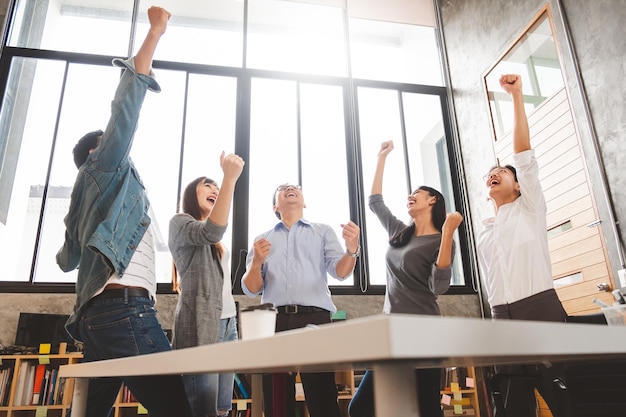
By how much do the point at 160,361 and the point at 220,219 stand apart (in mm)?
599

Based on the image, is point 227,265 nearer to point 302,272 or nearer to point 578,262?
point 302,272

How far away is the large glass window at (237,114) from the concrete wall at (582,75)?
1.64ft

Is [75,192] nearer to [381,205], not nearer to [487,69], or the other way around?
[381,205]

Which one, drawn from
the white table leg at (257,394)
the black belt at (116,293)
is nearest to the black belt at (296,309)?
the white table leg at (257,394)

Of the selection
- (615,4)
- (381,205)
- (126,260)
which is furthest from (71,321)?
(615,4)

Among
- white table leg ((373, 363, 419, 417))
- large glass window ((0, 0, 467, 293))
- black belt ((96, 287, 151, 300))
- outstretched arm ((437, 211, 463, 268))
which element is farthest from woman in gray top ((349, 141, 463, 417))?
large glass window ((0, 0, 467, 293))

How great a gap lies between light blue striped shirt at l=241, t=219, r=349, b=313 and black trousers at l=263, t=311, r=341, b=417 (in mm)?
62

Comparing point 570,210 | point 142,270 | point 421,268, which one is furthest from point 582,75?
point 142,270

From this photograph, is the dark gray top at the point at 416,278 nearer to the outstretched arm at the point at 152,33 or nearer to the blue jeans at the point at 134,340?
the blue jeans at the point at 134,340

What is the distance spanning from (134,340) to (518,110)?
5.01 feet

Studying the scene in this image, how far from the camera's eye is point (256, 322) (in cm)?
81

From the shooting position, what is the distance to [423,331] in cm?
31

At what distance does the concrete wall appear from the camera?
285cm

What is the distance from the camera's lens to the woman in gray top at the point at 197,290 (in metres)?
1.33
